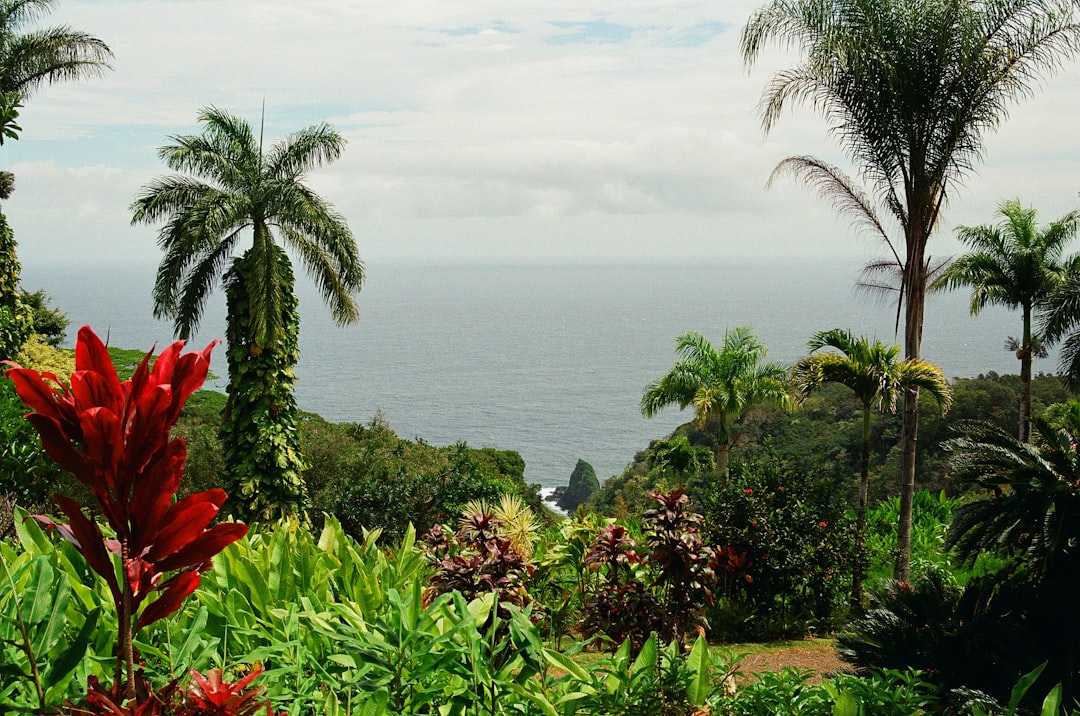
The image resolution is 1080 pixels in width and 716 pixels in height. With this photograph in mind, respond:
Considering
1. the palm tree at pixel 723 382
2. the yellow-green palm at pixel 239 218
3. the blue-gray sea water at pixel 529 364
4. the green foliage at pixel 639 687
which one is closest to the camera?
the green foliage at pixel 639 687

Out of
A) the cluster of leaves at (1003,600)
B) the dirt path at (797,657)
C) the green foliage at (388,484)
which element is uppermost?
the cluster of leaves at (1003,600)

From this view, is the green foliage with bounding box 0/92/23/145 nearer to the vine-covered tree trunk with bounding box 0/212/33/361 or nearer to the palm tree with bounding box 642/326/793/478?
the vine-covered tree trunk with bounding box 0/212/33/361

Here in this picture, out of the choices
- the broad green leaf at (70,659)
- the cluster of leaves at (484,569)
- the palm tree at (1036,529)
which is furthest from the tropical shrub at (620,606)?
the broad green leaf at (70,659)

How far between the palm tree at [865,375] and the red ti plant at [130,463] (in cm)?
933

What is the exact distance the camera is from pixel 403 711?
94.7 inches

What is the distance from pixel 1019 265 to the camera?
19031 mm

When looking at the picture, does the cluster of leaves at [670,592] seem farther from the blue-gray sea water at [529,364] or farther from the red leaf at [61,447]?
the blue-gray sea water at [529,364]

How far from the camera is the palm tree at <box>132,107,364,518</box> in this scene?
1206 centimetres

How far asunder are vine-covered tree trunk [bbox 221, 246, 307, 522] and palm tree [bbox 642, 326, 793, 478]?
801 centimetres

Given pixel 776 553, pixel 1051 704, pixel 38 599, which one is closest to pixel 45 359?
pixel 776 553

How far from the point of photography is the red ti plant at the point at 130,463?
160cm

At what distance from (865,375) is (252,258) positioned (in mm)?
8247

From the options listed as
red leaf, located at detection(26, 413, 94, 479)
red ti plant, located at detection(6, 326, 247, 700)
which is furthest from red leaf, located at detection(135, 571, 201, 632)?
red leaf, located at detection(26, 413, 94, 479)

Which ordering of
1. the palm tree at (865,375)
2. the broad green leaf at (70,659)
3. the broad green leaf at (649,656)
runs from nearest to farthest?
the broad green leaf at (70,659) < the broad green leaf at (649,656) < the palm tree at (865,375)
